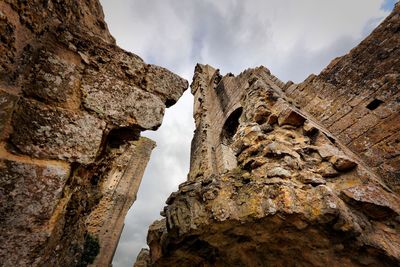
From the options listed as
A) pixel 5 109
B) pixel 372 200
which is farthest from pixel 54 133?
pixel 372 200

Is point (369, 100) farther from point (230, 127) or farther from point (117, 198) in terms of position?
point (117, 198)

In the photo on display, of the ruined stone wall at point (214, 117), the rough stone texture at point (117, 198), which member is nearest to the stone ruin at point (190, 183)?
the ruined stone wall at point (214, 117)

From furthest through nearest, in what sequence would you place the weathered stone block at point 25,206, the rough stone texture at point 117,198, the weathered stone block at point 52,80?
the rough stone texture at point 117,198 < the weathered stone block at point 52,80 < the weathered stone block at point 25,206

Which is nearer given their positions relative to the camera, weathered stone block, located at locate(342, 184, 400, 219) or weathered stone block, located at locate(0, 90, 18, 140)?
weathered stone block, located at locate(0, 90, 18, 140)

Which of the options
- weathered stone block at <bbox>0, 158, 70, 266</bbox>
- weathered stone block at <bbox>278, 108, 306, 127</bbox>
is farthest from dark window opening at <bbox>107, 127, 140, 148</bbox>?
weathered stone block at <bbox>278, 108, 306, 127</bbox>

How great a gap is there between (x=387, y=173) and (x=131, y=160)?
12105 millimetres

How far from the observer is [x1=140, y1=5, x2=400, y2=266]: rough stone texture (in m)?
1.91

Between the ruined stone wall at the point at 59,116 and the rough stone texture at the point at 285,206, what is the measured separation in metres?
1.21

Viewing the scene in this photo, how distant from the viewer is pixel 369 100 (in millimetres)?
3527

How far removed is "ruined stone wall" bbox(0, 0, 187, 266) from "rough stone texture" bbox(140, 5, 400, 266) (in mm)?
1206

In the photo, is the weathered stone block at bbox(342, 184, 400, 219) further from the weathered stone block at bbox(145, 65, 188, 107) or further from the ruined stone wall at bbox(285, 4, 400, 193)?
the weathered stone block at bbox(145, 65, 188, 107)

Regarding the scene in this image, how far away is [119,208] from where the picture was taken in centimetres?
1113

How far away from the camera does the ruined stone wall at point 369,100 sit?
304cm

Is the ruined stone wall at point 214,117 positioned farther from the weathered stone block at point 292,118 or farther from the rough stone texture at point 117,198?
the rough stone texture at point 117,198
